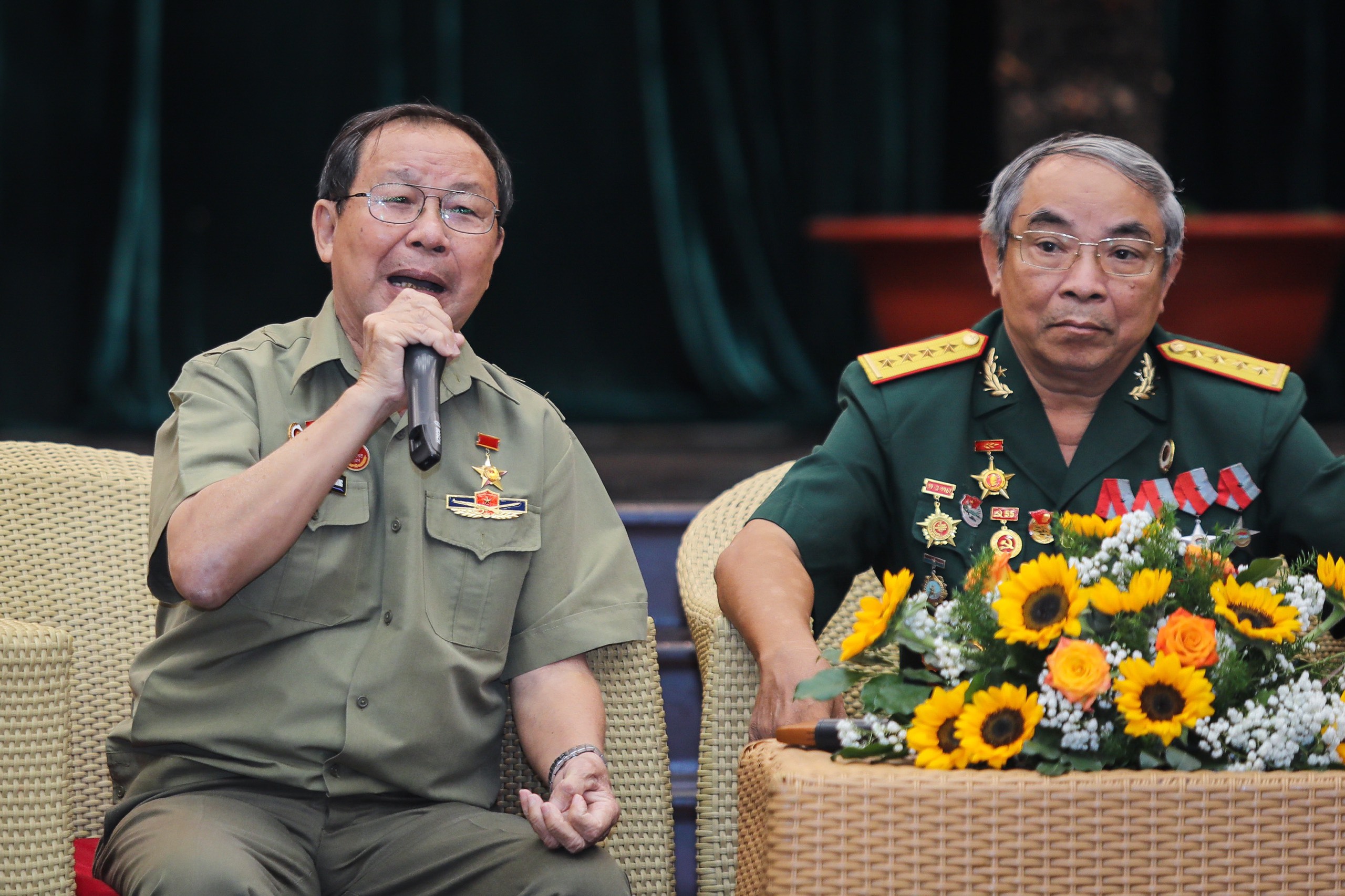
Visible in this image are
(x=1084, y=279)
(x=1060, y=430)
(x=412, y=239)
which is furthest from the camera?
(x=1060, y=430)

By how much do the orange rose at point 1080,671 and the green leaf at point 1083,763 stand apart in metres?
0.05

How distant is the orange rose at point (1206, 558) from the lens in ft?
4.65

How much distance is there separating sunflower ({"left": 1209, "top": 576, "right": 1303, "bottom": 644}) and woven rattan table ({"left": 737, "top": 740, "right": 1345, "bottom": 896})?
0.40ft

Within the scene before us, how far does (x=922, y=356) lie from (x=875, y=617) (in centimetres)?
68

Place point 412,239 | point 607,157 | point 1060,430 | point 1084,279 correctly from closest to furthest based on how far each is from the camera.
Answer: point 412,239 < point 1084,279 < point 1060,430 < point 607,157

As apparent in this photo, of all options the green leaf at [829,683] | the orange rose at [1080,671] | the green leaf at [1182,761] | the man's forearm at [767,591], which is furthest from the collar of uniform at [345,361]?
the green leaf at [1182,761]

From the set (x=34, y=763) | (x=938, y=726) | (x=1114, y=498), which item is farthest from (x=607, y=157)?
(x=938, y=726)

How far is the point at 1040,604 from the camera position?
1368 mm

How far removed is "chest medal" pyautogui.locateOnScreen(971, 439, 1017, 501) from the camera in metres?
1.93

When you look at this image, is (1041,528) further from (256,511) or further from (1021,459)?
(256,511)

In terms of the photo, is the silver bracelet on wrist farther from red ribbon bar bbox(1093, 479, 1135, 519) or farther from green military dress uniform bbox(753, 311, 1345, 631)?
red ribbon bar bbox(1093, 479, 1135, 519)

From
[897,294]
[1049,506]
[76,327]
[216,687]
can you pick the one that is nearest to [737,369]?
[897,294]

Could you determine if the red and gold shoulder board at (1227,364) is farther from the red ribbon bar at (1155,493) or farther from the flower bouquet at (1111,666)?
the flower bouquet at (1111,666)

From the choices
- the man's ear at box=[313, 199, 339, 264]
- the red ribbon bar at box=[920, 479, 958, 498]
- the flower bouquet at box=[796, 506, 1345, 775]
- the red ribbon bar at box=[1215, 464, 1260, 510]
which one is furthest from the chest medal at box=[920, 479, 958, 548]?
the man's ear at box=[313, 199, 339, 264]
